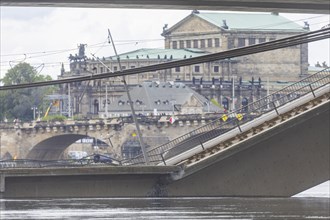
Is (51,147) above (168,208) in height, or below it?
below

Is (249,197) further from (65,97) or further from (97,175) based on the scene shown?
(65,97)

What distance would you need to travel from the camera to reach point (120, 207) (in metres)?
44.1

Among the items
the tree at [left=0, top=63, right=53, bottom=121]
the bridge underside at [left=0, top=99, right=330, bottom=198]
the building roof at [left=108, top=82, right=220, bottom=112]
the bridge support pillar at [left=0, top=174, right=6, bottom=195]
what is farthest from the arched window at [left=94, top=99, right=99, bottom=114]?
the bridge support pillar at [left=0, top=174, right=6, bottom=195]

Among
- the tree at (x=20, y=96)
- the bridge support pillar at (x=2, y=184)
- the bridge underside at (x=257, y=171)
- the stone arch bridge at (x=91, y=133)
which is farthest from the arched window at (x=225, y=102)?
the bridge support pillar at (x=2, y=184)

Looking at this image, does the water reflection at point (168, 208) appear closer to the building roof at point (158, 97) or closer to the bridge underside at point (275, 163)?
the bridge underside at point (275, 163)

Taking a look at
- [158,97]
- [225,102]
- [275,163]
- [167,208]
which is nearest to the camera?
[167,208]

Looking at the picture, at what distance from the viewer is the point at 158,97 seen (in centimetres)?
17750

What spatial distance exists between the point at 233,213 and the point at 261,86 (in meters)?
150

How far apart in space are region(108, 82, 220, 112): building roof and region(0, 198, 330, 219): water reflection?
126 m

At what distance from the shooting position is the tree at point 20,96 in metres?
175

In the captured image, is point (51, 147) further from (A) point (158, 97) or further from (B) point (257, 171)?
(B) point (257, 171)

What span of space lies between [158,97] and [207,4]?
481ft

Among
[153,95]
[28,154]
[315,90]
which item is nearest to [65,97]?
[153,95]

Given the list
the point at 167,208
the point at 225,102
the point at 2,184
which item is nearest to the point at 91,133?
the point at 225,102
